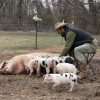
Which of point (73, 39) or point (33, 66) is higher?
point (73, 39)

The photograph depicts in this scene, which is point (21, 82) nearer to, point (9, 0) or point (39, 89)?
point (39, 89)

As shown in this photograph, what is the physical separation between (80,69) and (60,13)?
27.6 m

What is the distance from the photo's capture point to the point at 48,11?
3991 centimetres

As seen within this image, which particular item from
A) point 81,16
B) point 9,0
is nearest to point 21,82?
point 81,16

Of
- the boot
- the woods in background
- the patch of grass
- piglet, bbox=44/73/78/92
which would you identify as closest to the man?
the boot

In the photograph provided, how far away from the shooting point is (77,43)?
29.5 ft

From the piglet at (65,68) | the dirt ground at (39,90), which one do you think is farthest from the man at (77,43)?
the piglet at (65,68)

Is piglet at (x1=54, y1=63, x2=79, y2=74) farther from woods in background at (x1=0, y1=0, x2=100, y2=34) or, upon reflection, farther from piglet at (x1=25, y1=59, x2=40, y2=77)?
woods in background at (x1=0, y1=0, x2=100, y2=34)

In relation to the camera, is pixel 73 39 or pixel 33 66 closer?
pixel 73 39

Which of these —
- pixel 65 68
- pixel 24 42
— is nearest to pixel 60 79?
pixel 65 68

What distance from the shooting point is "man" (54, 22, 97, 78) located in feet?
28.6

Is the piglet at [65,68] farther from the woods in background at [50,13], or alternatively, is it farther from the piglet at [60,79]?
the woods in background at [50,13]

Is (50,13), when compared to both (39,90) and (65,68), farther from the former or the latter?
(39,90)

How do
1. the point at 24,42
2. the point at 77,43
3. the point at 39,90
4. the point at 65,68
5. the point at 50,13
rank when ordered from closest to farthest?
the point at 39,90
the point at 65,68
the point at 77,43
the point at 24,42
the point at 50,13
